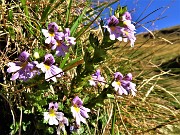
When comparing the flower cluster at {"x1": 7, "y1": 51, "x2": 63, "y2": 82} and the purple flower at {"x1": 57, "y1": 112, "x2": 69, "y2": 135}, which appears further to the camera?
the purple flower at {"x1": 57, "y1": 112, "x2": 69, "y2": 135}

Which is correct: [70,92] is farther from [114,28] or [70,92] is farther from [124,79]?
[114,28]

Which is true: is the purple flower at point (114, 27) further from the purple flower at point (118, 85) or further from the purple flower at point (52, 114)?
the purple flower at point (52, 114)

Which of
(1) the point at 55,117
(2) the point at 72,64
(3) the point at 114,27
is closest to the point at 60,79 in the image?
(2) the point at 72,64

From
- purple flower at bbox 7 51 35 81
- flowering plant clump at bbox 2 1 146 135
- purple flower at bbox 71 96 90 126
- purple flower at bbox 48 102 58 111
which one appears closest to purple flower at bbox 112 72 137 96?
flowering plant clump at bbox 2 1 146 135

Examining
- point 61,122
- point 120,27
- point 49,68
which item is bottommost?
point 61,122

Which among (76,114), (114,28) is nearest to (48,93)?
(76,114)

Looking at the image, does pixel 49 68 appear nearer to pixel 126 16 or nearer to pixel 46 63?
pixel 46 63

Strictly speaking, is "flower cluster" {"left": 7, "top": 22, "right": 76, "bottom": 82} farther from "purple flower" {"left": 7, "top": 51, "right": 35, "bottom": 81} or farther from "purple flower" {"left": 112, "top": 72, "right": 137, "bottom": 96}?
"purple flower" {"left": 112, "top": 72, "right": 137, "bottom": 96}
